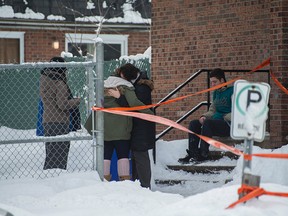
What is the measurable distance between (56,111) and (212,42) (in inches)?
178

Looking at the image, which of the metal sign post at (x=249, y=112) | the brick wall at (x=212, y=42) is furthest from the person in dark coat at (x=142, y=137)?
the metal sign post at (x=249, y=112)

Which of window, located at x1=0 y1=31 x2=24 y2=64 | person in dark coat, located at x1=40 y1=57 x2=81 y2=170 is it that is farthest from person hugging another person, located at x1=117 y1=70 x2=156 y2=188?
window, located at x1=0 y1=31 x2=24 y2=64

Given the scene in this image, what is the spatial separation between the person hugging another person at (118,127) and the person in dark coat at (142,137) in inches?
3.9

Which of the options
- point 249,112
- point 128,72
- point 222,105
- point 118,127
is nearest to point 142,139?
point 118,127

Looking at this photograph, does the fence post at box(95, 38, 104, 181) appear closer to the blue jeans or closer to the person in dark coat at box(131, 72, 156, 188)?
the person in dark coat at box(131, 72, 156, 188)

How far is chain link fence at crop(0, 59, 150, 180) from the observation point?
1103cm

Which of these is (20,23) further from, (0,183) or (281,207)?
(281,207)

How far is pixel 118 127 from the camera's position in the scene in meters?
11.5

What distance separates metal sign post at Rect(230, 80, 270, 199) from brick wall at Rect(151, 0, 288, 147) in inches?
246

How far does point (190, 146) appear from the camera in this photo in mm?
13781

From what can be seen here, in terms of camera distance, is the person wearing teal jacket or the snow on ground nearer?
the snow on ground

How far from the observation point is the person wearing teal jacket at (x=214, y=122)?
13305mm

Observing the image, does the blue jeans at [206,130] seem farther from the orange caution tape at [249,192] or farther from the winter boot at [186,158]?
the orange caution tape at [249,192]

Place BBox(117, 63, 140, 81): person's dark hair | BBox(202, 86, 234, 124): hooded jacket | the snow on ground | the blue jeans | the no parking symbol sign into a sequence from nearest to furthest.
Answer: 1. the no parking symbol sign
2. the snow on ground
3. BBox(117, 63, 140, 81): person's dark hair
4. the blue jeans
5. BBox(202, 86, 234, 124): hooded jacket
